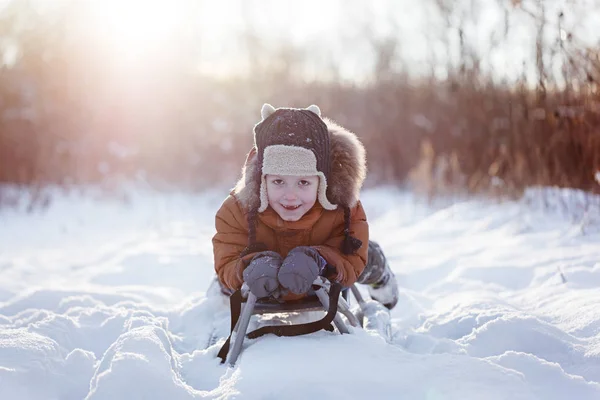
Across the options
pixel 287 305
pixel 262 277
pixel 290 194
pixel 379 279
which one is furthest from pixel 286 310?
pixel 379 279

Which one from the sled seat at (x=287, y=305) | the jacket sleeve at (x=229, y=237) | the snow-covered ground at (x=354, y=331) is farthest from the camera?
the jacket sleeve at (x=229, y=237)

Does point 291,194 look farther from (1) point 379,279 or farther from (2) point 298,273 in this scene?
(1) point 379,279

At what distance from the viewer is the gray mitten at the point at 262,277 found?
6.73ft

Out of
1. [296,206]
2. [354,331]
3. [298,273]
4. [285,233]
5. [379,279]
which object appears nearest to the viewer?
[298,273]

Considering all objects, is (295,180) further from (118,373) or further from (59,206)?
(59,206)

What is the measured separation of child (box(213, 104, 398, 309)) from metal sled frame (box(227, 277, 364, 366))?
0.05 metres

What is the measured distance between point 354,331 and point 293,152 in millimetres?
724

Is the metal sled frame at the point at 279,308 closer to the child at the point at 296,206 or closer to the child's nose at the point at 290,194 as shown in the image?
the child at the point at 296,206

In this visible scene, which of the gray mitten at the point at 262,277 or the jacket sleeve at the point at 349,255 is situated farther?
the jacket sleeve at the point at 349,255

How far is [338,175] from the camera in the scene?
95.0 inches

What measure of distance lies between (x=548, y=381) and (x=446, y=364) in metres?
0.31

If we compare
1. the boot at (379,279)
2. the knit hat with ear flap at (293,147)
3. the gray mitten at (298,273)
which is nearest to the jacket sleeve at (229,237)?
the knit hat with ear flap at (293,147)

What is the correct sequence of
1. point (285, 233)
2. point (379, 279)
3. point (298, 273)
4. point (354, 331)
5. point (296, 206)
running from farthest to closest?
point (379, 279) < point (285, 233) < point (296, 206) < point (354, 331) < point (298, 273)

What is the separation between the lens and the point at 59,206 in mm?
7797
